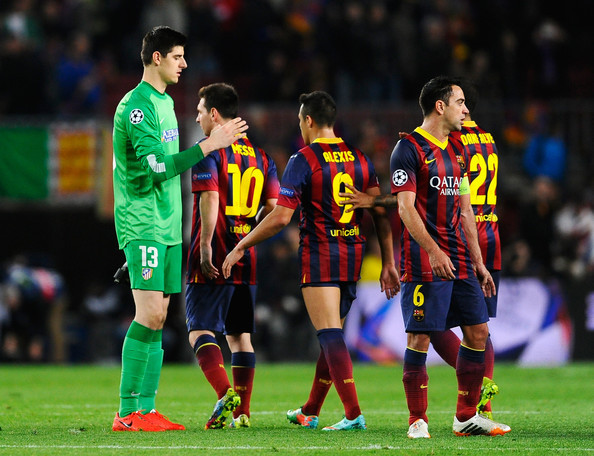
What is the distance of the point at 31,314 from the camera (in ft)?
60.8

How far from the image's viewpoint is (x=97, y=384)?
13789 mm

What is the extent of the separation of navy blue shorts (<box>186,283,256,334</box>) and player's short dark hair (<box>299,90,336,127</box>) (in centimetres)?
134

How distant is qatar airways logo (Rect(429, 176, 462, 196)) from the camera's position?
777 centimetres

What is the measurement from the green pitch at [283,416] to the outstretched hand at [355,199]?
157 centimetres

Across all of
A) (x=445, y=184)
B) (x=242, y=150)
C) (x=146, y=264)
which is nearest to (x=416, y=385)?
(x=445, y=184)

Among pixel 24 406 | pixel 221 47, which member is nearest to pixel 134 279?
pixel 24 406

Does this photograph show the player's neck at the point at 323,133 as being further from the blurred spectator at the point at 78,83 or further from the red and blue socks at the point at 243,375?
the blurred spectator at the point at 78,83

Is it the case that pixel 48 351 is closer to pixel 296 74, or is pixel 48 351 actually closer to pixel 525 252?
pixel 296 74

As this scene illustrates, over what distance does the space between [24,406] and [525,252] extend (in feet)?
28.9

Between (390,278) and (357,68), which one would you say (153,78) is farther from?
(357,68)

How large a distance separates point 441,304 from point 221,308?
5.66 feet

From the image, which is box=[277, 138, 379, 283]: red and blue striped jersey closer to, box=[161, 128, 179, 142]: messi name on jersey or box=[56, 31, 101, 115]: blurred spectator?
box=[161, 128, 179, 142]: messi name on jersey

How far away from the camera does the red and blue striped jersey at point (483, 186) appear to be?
8961mm

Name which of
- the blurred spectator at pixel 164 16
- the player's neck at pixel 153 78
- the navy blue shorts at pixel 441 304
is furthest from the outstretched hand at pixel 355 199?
the blurred spectator at pixel 164 16
